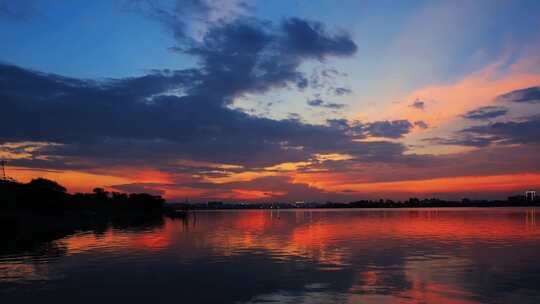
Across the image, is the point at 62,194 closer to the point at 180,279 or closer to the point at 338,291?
the point at 180,279

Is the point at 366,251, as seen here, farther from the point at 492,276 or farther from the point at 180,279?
the point at 180,279

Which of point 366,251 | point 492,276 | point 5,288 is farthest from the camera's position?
point 366,251

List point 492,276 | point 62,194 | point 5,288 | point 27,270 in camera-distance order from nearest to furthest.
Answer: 1. point 5,288
2. point 492,276
3. point 27,270
4. point 62,194

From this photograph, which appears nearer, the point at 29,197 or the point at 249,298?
the point at 249,298

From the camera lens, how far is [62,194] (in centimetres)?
15262

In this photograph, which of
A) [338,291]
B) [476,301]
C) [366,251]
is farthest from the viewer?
[366,251]

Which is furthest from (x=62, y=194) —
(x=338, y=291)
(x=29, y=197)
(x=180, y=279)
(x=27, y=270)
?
(x=338, y=291)

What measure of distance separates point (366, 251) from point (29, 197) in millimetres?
117445

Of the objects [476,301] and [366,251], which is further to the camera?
[366,251]

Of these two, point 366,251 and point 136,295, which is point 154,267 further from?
point 366,251

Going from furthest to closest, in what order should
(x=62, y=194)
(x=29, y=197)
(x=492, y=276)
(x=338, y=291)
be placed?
(x=62, y=194), (x=29, y=197), (x=492, y=276), (x=338, y=291)

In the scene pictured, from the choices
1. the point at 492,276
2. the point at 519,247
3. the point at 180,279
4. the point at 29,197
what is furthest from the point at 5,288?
A: the point at 29,197

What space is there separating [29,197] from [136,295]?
12190cm

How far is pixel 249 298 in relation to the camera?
2516 centimetres
